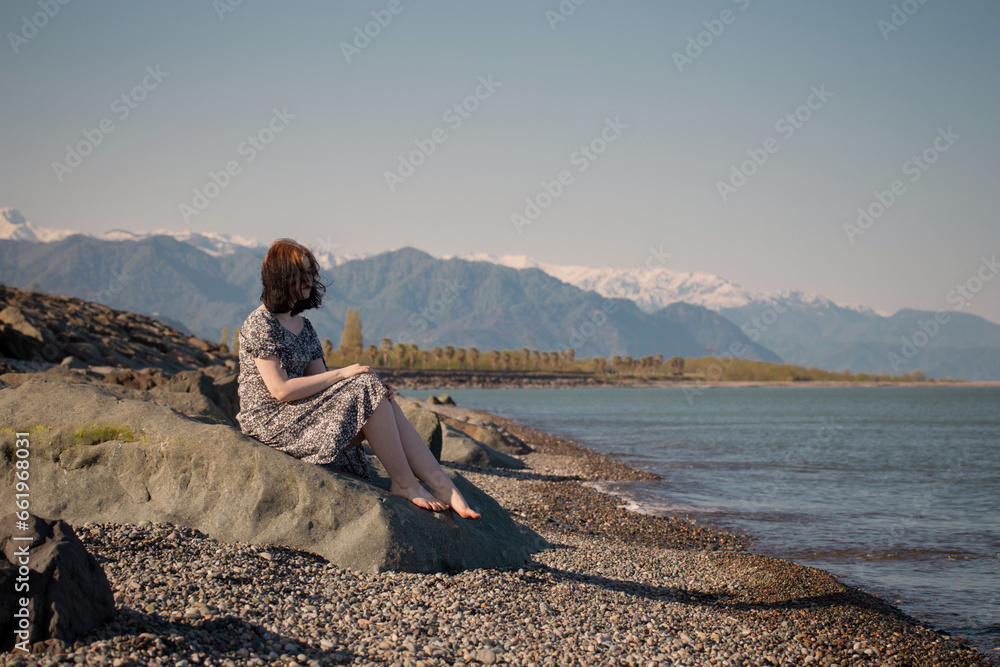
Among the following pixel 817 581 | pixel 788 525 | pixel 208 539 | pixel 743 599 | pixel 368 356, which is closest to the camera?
pixel 208 539

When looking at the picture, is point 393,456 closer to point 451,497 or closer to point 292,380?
point 451,497

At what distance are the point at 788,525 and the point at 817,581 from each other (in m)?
5.25

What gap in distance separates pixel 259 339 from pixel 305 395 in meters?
0.63

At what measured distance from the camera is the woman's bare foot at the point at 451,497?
6836mm

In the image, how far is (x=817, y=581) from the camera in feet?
33.1

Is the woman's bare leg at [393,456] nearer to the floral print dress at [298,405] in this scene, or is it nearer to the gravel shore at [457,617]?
the floral print dress at [298,405]

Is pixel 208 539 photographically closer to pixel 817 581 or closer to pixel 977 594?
pixel 817 581

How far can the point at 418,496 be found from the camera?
6.77 m

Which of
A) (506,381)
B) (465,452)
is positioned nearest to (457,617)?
(465,452)

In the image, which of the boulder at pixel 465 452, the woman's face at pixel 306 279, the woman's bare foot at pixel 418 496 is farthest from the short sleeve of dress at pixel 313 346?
the boulder at pixel 465 452

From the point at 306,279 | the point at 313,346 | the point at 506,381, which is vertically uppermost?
the point at 306,279

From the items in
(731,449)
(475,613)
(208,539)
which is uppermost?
(208,539)

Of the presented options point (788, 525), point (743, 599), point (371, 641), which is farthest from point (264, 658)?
point (788, 525)

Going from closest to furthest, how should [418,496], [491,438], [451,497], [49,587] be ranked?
[49,587]
[418,496]
[451,497]
[491,438]
